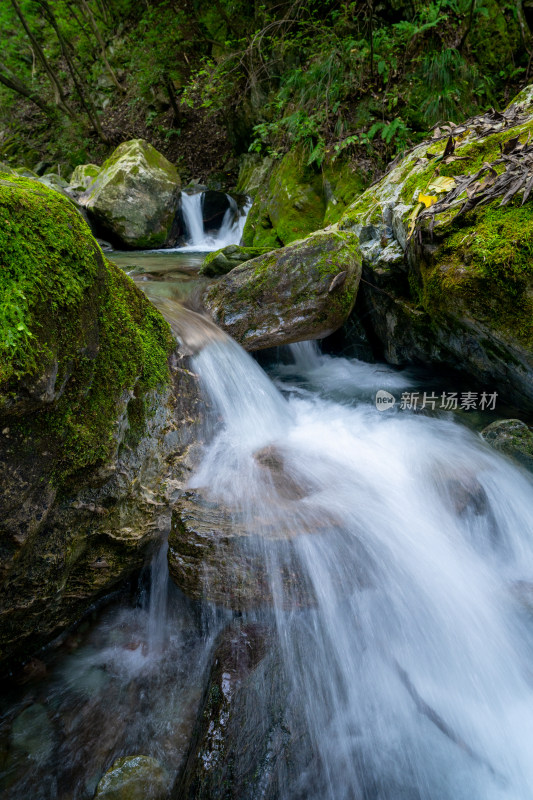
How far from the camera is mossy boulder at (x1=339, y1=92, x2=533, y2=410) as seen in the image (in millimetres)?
2943

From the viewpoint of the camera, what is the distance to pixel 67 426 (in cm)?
213

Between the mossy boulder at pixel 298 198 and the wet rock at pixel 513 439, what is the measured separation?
4.17 m

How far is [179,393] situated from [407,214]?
9.44 feet

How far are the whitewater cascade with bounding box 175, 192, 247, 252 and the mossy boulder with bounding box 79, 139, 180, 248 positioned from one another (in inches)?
19.5

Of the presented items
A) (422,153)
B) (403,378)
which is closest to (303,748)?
(403,378)

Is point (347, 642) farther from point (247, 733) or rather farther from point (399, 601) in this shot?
point (247, 733)

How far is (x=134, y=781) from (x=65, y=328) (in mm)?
2237

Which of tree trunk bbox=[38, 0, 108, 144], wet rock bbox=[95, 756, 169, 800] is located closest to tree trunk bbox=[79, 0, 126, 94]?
tree trunk bbox=[38, 0, 108, 144]

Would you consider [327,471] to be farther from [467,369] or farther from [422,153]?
[422,153]

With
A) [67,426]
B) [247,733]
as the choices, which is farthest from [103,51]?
[247,733]

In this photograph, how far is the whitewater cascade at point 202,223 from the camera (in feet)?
34.3

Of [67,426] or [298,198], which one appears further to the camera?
[298,198]

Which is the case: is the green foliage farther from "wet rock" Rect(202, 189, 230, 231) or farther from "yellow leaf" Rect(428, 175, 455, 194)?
"yellow leaf" Rect(428, 175, 455, 194)

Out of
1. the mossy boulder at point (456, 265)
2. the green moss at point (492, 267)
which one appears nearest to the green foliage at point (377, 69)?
the mossy boulder at point (456, 265)
